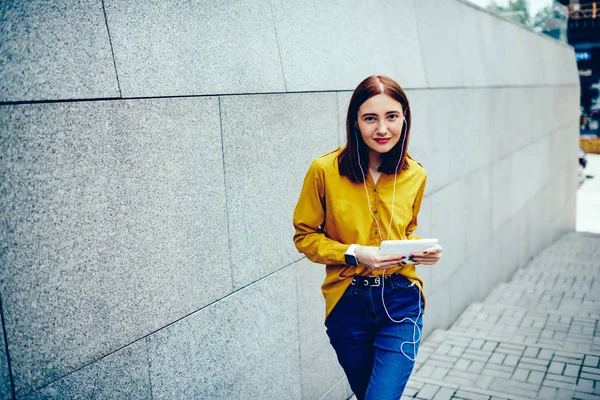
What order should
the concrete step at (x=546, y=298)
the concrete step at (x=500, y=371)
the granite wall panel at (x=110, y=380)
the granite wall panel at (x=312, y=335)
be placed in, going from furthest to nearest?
the concrete step at (x=546, y=298), the concrete step at (x=500, y=371), the granite wall panel at (x=312, y=335), the granite wall panel at (x=110, y=380)

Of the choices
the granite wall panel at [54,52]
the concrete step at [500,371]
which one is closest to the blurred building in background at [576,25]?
the concrete step at [500,371]

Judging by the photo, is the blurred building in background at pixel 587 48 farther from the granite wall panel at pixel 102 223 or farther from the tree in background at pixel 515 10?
the granite wall panel at pixel 102 223

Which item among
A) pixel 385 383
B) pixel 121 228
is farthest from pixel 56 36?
pixel 385 383

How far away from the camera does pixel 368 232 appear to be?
2.44 metres

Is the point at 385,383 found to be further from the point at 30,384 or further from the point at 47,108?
the point at 47,108

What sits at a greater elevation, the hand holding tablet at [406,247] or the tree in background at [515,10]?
the tree in background at [515,10]

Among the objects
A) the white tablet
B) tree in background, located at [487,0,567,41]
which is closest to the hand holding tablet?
the white tablet

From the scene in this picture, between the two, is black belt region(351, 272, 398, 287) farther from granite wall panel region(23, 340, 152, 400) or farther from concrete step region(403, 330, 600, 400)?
concrete step region(403, 330, 600, 400)

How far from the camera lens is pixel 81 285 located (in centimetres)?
214

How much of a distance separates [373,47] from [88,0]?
9.47 ft

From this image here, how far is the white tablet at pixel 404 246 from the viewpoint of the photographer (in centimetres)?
214

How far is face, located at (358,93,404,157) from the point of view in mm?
A: 2357

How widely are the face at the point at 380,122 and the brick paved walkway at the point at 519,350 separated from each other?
241 cm

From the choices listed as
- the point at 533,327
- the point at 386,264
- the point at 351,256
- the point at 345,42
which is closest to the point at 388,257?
the point at 386,264
